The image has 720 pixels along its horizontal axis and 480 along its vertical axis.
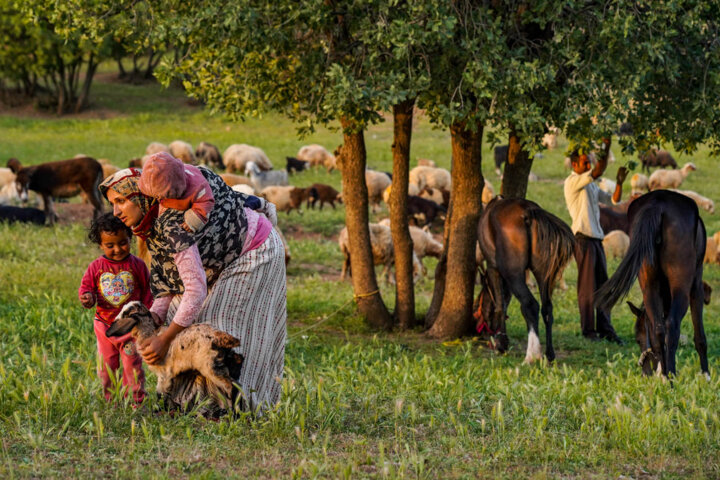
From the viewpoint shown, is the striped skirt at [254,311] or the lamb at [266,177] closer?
the striped skirt at [254,311]

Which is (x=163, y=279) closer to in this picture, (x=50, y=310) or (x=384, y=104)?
(x=384, y=104)

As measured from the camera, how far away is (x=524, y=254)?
34.3 feet

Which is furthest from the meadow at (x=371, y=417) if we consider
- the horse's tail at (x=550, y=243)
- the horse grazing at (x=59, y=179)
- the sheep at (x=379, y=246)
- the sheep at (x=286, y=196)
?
the sheep at (x=286, y=196)

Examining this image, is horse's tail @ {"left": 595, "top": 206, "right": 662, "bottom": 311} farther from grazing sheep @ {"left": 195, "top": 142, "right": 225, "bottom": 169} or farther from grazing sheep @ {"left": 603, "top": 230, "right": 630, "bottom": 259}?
grazing sheep @ {"left": 195, "top": 142, "right": 225, "bottom": 169}

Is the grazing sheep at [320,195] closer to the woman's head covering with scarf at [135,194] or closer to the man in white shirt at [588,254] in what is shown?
the man in white shirt at [588,254]

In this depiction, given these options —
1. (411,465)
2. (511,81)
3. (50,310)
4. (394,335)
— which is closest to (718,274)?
(394,335)

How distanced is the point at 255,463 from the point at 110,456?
2.61 feet

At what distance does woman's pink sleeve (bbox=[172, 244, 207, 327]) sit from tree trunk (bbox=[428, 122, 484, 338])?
6.59 m

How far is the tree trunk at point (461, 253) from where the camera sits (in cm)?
1138

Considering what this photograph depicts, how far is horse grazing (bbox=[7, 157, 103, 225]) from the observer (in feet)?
61.4

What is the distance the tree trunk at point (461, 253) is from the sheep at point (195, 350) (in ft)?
20.5

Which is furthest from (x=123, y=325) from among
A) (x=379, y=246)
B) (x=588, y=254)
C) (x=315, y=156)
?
(x=315, y=156)

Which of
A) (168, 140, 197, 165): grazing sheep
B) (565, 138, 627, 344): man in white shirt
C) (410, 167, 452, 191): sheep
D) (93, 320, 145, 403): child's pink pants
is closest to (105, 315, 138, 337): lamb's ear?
(93, 320, 145, 403): child's pink pants

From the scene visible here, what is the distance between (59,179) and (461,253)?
10.7m
